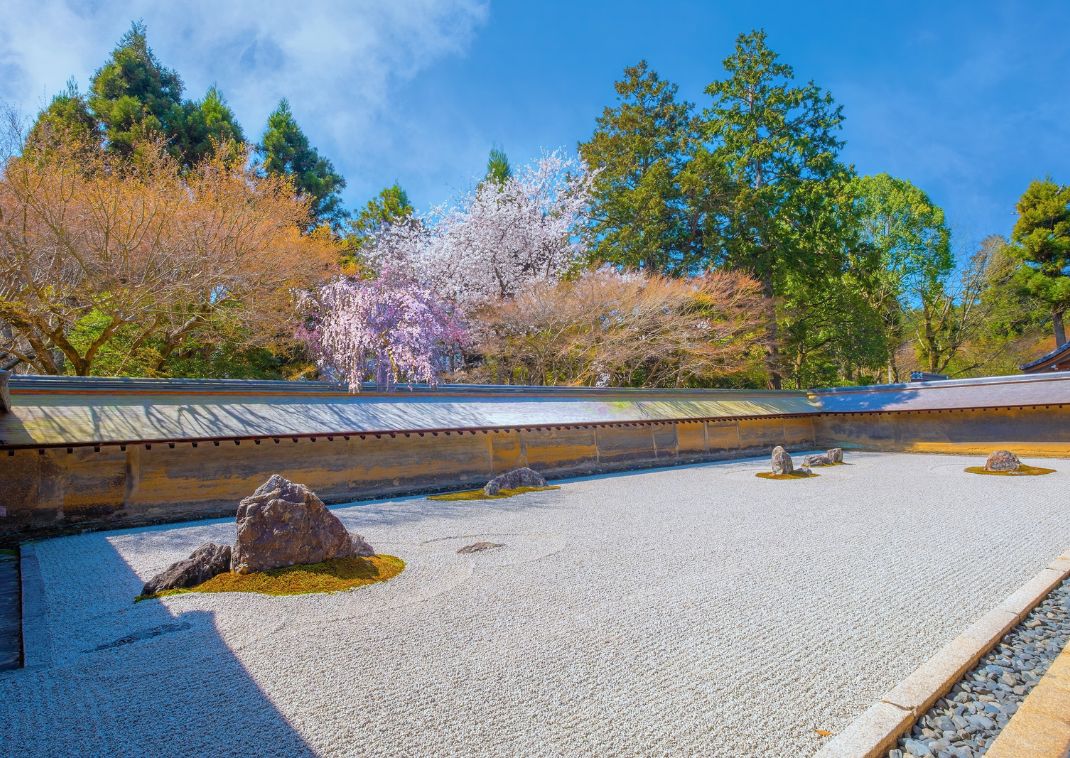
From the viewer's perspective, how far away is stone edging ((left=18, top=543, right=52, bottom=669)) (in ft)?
9.47

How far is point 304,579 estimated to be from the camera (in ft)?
13.5

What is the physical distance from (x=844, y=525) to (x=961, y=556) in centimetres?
132

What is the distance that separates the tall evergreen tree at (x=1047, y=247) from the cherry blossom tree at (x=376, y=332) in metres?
25.3

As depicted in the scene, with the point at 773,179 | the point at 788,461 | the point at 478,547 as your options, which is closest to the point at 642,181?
the point at 773,179

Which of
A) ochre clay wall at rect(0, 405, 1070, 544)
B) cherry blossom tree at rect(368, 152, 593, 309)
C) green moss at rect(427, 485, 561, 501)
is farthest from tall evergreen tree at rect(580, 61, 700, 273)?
green moss at rect(427, 485, 561, 501)

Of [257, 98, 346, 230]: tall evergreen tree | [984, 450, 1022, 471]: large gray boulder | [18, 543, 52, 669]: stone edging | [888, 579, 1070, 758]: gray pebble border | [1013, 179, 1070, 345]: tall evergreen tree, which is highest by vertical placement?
[257, 98, 346, 230]: tall evergreen tree

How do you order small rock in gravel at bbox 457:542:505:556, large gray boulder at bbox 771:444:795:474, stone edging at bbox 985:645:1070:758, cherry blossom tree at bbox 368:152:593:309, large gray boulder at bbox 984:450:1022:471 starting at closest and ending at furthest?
1. stone edging at bbox 985:645:1070:758
2. small rock in gravel at bbox 457:542:505:556
3. large gray boulder at bbox 984:450:1022:471
4. large gray boulder at bbox 771:444:795:474
5. cherry blossom tree at bbox 368:152:593:309

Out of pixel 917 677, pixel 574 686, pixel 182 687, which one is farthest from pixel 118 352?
pixel 917 677

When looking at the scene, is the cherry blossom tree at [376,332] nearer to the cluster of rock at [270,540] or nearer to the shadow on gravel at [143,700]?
the cluster of rock at [270,540]

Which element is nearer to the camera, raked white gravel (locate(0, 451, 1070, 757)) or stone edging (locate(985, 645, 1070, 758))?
stone edging (locate(985, 645, 1070, 758))

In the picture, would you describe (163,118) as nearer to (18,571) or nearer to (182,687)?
(18,571)

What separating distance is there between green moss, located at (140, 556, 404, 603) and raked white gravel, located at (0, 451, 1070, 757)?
0.15 m

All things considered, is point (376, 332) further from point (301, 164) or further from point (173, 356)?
point (301, 164)

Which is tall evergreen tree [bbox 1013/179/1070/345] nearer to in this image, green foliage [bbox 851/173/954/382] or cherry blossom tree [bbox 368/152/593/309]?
green foliage [bbox 851/173/954/382]
